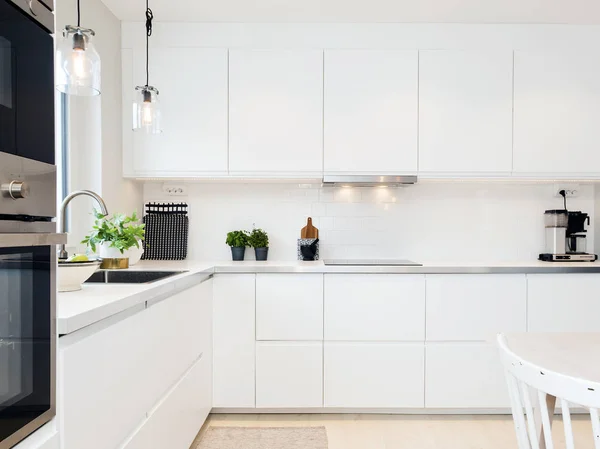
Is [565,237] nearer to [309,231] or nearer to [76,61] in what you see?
[309,231]

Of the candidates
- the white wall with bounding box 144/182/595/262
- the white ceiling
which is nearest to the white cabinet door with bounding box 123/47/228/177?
the white ceiling

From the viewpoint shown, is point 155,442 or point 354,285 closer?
point 155,442

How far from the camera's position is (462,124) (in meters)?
3.05

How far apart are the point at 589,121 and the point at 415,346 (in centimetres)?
183

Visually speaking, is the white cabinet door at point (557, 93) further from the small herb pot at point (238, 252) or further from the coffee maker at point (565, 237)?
the small herb pot at point (238, 252)

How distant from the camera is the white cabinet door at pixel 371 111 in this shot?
304 cm

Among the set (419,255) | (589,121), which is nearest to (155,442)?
(419,255)

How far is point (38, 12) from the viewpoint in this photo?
3.02 feet

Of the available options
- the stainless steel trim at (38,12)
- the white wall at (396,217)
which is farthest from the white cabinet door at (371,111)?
the stainless steel trim at (38,12)

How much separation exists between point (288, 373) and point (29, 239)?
7.07ft

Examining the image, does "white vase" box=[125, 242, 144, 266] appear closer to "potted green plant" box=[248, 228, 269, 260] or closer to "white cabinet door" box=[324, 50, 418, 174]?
"potted green plant" box=[248, 228, 269, 260]

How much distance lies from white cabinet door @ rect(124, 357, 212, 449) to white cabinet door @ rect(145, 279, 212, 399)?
0.06m

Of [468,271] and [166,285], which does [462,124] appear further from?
[166,285]

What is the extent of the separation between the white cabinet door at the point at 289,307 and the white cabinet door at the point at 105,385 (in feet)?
3.57
